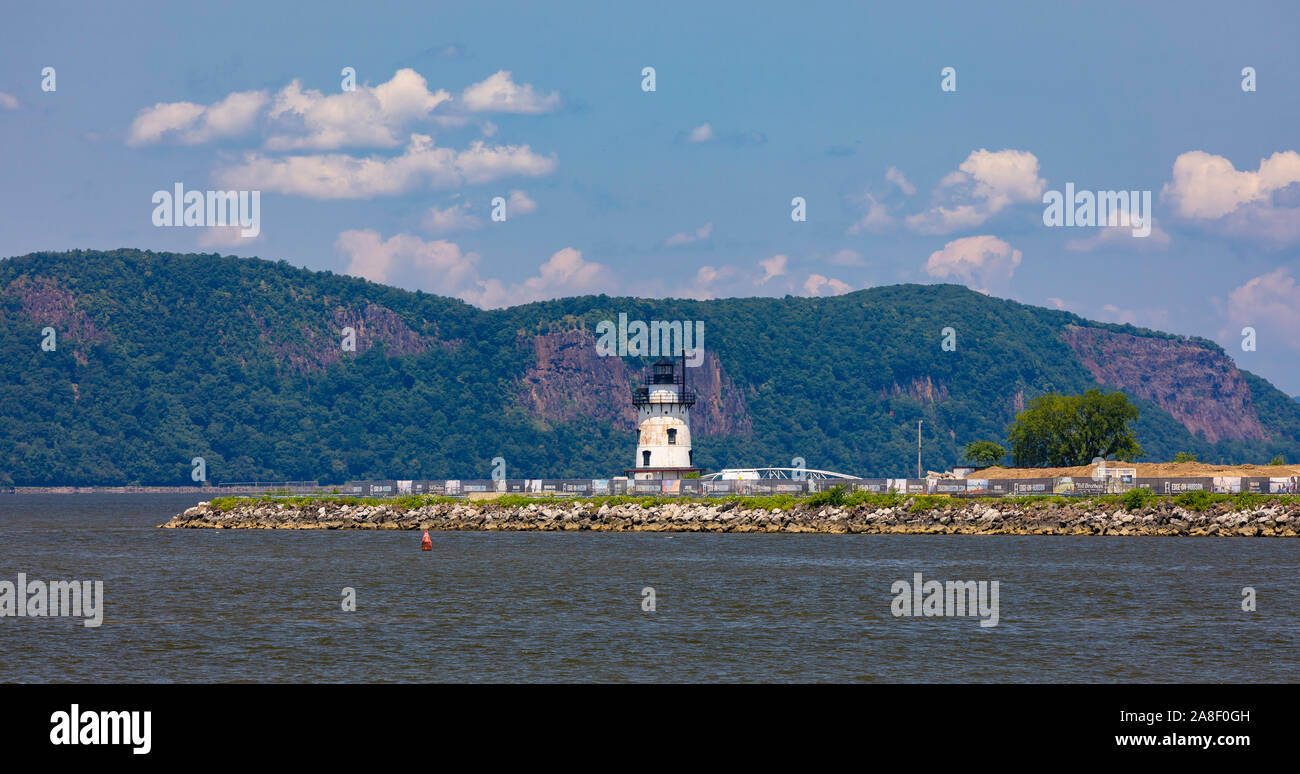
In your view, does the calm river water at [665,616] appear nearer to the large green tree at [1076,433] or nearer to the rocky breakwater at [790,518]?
the rocky breakwater at [790,518]

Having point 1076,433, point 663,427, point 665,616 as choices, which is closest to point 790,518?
point 663,427

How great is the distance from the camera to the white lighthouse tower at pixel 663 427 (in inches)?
3991

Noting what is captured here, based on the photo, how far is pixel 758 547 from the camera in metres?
72.4

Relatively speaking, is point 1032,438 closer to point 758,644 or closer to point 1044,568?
point 1044,568

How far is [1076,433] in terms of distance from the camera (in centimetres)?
10950

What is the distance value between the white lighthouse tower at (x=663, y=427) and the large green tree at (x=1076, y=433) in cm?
2835

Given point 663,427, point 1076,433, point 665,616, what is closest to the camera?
point 665,616

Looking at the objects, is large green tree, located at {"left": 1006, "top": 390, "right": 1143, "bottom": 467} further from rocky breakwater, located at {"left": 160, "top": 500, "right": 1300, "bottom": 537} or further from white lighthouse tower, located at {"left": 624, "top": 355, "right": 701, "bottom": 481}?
rocky breakwater, located at {"left": 160, "top": 500, "right": 1300, "bottom": 537}

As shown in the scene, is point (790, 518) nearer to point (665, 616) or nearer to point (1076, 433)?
point (1076, 433)

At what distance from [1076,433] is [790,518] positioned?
1470 inches

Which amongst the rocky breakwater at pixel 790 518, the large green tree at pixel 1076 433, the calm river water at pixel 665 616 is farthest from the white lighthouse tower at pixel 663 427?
the calm river water at pixel 665 616

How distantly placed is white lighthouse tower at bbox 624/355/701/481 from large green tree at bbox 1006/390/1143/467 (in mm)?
28352
